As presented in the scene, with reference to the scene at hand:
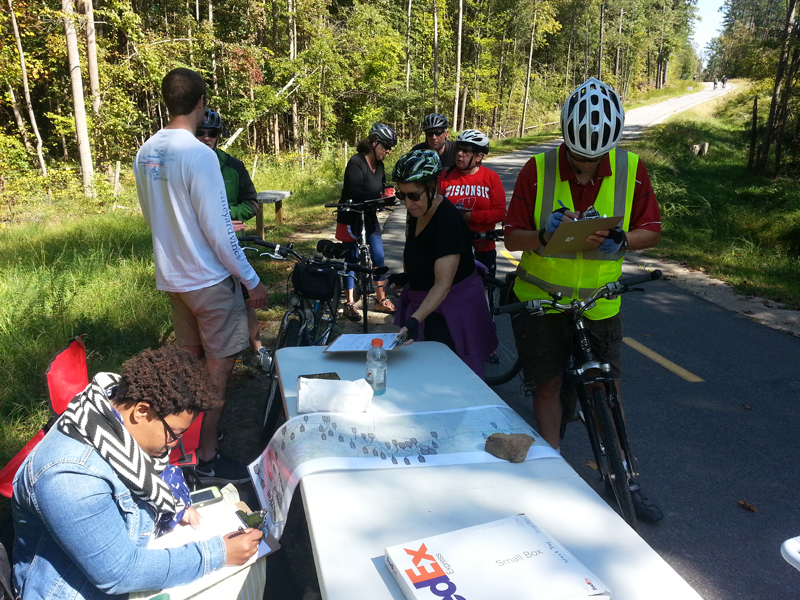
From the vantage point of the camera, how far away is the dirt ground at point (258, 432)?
9.31 ft

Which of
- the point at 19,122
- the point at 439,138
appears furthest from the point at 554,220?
the point at 19,122

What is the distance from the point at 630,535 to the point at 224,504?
5.31 feet

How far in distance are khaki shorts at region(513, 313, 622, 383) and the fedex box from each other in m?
1.57

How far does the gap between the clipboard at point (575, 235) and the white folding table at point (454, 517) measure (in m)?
1.09

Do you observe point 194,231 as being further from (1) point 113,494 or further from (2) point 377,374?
(1) point 113,494

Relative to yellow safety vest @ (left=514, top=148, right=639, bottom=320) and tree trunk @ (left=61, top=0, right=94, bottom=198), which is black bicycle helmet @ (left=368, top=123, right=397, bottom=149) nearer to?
yellow safety vest @ (left=514, top=148, right=639, bottom=320)

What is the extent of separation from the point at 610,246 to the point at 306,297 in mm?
2019

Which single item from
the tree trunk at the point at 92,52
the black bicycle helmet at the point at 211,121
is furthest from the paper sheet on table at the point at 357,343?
the tree trunk at the point at 92,52

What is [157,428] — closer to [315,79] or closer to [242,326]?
[242,326]

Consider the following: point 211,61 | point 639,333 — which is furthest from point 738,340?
point 211,61

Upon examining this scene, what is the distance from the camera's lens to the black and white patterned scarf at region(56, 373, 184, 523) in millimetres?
1704

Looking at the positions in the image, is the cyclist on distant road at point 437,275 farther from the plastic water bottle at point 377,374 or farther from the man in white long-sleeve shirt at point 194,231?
the man in white long-sleeve shirt at point 194,231

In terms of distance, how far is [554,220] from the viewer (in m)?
2.75

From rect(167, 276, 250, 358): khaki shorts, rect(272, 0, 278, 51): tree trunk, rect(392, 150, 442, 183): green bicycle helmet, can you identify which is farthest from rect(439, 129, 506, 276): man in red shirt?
rect(272, 0, 278, 51): tree trunk
